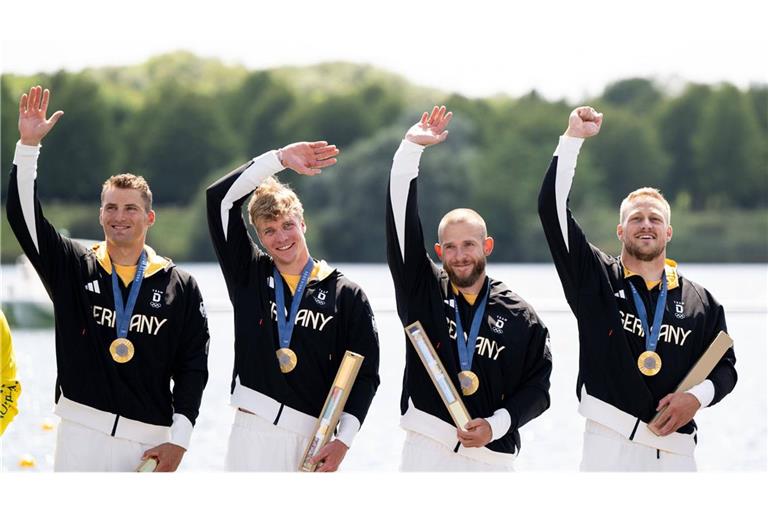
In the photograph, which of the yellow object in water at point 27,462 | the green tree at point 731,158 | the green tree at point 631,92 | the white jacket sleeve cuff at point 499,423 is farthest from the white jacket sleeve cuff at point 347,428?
the green tree at point 631,92

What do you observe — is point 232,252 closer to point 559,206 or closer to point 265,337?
point 265,337

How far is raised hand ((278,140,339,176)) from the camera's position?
4.61 meters

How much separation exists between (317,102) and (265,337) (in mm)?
54167

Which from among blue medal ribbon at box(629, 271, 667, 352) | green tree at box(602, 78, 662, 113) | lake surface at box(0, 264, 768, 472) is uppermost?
green tree at box(602, 78, 662, 113)

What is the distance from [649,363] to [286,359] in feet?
4.84

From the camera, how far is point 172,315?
4551mm

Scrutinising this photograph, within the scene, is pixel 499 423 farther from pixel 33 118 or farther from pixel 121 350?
pixel 33 118

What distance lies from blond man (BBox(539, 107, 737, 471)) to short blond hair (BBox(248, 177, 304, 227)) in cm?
101

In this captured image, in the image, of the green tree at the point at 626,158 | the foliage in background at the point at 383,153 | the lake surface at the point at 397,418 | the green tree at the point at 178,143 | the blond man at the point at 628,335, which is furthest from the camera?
the green tree at the point at 626,158

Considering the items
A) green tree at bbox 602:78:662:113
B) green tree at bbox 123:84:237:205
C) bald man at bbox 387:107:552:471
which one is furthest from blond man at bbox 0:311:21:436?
green tree at bbox 602:78:662:113

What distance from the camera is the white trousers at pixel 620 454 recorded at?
4695 millimetres

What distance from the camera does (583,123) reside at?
4.70 m

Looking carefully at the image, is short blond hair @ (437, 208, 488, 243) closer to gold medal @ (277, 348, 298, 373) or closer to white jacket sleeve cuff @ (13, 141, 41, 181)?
gold medal @ (277, 348, 298, 373)

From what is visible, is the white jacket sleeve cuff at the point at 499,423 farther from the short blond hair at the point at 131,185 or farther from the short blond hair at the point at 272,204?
the short blond hair at the point at 131,185
